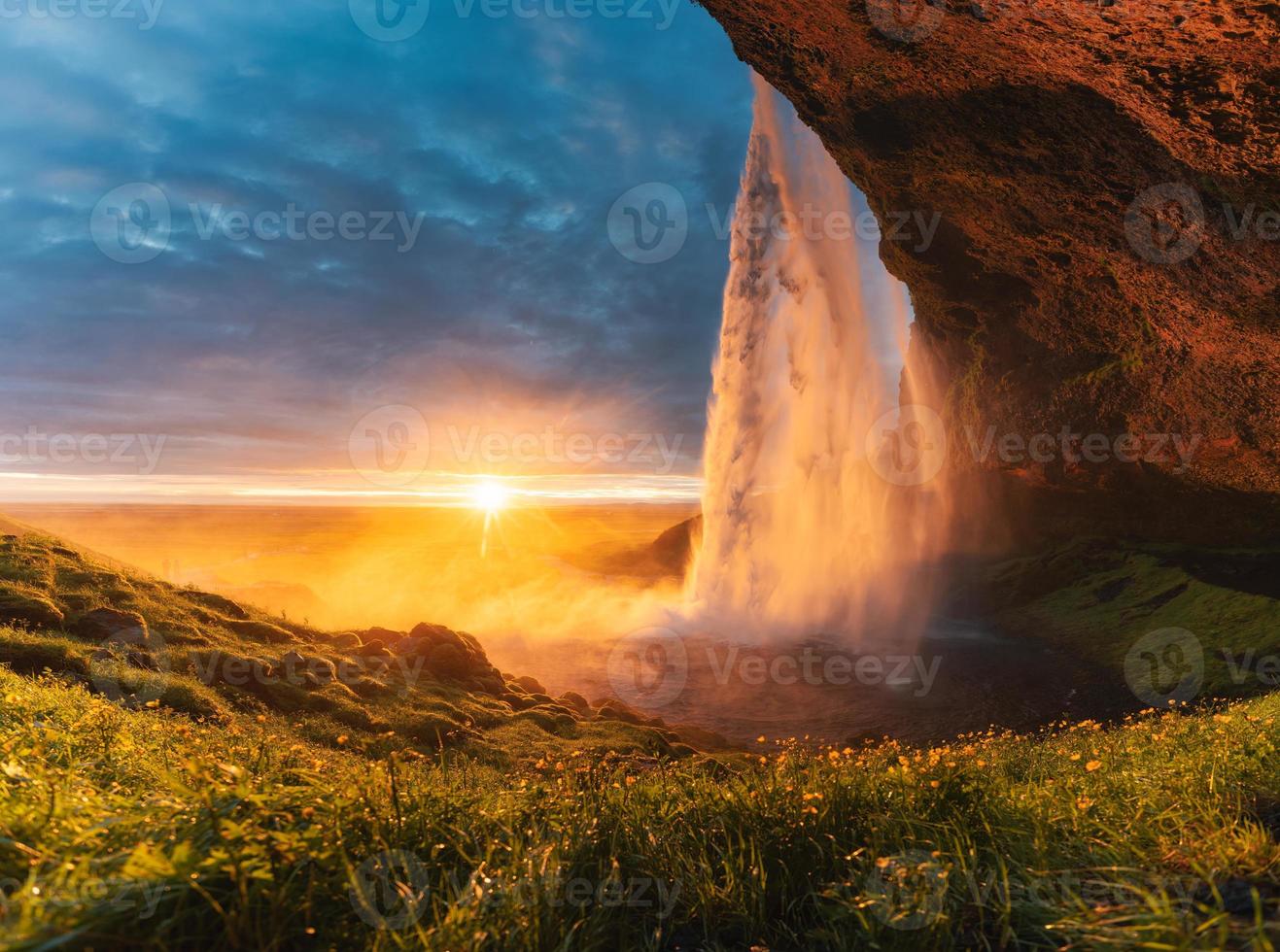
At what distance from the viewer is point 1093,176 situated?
12.5 metres

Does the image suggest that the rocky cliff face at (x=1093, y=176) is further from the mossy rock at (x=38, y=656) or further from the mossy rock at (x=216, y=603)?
the mossy rock at (x=216, y=603)

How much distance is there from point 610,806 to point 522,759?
1021 cm

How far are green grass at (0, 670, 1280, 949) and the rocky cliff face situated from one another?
28.7 ft

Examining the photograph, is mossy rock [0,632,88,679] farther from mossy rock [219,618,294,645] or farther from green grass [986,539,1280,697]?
green grass [986,539,1280,697]

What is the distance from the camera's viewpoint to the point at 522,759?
1420 centimetres

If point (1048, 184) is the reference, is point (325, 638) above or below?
below

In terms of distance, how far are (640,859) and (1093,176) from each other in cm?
1446

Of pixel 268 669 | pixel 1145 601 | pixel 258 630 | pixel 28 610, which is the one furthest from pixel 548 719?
pixel 1145 601

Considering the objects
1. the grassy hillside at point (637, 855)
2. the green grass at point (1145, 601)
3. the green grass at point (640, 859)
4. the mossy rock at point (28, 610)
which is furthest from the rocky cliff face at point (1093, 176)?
the mossy rock at point (28, 610)

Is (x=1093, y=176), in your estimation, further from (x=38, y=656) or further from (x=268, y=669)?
(x=38, y=656)

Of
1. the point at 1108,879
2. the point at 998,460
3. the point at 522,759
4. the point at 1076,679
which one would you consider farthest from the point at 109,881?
the point at 998,460

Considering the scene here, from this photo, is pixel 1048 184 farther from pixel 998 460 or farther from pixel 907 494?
pixel 907 494

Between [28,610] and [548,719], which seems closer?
[28,610]

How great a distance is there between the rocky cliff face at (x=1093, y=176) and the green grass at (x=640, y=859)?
8.73 m
